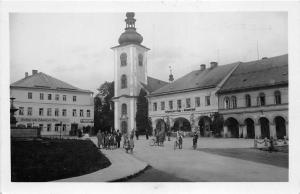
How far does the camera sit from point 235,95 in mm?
24422

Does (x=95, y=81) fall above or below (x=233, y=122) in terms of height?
above

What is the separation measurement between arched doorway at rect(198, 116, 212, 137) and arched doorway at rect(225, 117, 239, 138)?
127cm

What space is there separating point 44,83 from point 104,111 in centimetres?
1638

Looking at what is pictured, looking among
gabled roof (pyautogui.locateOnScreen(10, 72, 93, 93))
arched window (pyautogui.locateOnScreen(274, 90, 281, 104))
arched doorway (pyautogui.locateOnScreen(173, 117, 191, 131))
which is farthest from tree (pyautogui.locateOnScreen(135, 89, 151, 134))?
gabled roof (pyautogui.locateOnScreen(10, 72, 93, 93))

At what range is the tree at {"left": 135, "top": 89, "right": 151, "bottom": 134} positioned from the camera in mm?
29411

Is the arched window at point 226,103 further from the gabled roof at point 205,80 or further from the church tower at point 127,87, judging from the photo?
the church tower at point 127,87

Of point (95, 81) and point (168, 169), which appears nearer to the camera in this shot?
point (168, 169)

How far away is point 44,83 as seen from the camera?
14891 mm

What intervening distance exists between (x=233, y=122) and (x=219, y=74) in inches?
131

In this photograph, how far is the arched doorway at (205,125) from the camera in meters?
25.7

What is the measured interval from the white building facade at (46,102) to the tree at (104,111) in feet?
23.0

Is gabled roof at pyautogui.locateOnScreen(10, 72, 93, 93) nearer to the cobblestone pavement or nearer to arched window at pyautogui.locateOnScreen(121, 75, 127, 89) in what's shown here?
the cobblestone pavement
